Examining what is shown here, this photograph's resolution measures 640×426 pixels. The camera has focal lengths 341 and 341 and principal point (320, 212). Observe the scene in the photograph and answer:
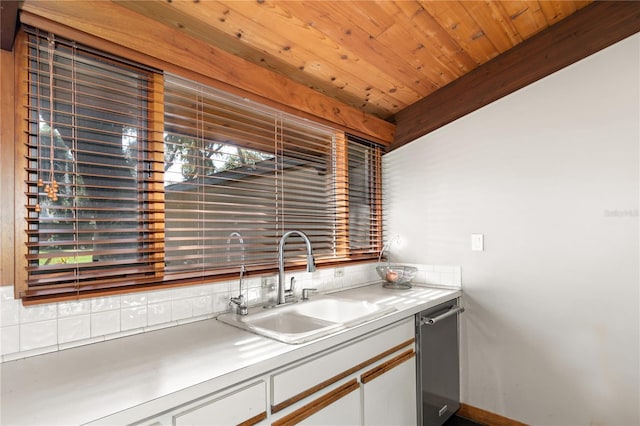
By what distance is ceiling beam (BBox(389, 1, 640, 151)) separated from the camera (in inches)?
77.7

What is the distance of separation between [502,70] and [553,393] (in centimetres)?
212

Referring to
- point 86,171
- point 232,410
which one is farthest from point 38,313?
point 232,410

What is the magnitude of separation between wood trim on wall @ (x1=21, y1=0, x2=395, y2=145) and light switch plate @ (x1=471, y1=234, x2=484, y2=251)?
124 centimetres

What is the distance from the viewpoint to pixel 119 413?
841 millimetres

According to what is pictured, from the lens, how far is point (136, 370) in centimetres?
108

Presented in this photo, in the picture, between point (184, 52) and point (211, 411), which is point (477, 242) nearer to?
point (211, 411)

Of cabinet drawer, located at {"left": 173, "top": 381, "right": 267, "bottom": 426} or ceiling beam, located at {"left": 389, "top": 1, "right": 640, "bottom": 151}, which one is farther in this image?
ceiling beam, located at {"left": 389, "top": 1, "right": 640, "bottom": 151}

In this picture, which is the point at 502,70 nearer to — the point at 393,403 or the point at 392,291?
the point at 392,291

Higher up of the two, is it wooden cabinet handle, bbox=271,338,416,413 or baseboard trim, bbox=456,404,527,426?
wooden cabinet handle, bbox=271,338,416,413

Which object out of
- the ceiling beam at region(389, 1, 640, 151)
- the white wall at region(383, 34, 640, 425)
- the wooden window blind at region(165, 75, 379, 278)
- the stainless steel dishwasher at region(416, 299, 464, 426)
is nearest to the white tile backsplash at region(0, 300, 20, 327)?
the wooden window blind at region(165, 75, 379, 278)

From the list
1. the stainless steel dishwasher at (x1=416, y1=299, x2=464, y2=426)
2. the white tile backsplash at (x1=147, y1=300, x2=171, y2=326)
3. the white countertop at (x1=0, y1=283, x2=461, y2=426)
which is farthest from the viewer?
the stainless steel dishwasher at (x1=416, y1=299, x2=464, y2=426)

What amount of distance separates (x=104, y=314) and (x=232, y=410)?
26.8 inches

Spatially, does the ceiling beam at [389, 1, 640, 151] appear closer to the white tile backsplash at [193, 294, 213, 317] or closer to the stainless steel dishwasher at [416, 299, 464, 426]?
the stainless steel dishwasher at [416, 299, 464, 426]

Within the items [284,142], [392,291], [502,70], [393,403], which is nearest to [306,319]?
[393,403]
